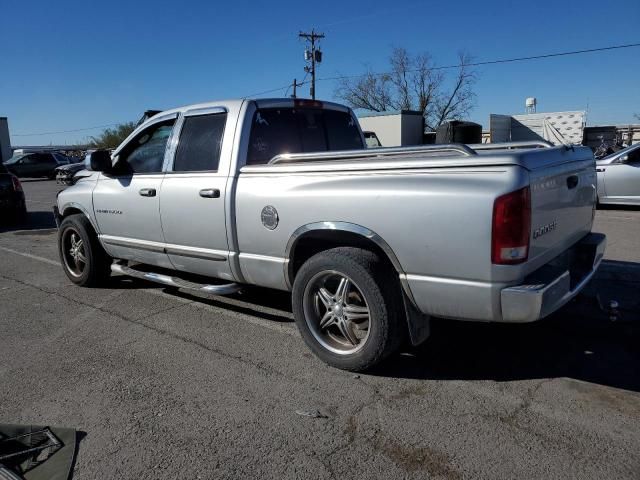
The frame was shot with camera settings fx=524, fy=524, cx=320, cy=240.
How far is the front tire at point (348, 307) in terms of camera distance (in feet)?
11.0

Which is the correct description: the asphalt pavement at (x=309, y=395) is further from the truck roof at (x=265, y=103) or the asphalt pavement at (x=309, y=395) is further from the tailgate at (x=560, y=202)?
the truck roof at (x=265, y=103)

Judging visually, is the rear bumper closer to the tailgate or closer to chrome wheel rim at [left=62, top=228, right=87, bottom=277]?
the tailgate

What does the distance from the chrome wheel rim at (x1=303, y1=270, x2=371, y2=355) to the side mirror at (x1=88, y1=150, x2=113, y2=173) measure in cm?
276

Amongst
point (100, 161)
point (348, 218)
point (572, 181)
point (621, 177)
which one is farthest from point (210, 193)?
point (621, 177)

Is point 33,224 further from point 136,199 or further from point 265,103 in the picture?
point 265,103

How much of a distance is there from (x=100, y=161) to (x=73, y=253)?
1483 millimetres

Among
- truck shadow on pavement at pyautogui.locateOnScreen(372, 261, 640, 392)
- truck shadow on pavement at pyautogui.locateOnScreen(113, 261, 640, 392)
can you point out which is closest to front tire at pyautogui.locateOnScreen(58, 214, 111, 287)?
truck shadow on pavement at pyautogui.locateOnScreen(113, 261, 640, 392)

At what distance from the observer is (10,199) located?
12109mm

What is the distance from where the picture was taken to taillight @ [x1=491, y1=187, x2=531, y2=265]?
282cm

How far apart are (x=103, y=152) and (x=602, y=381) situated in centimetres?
468

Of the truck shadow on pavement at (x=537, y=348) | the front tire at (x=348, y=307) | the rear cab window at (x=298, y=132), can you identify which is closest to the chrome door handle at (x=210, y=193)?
the rear cab window at (x=298, y=132)

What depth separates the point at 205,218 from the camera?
14.3 ft

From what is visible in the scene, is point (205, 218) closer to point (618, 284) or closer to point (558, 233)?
point (558, 233)

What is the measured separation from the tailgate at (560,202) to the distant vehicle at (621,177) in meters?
7.96
